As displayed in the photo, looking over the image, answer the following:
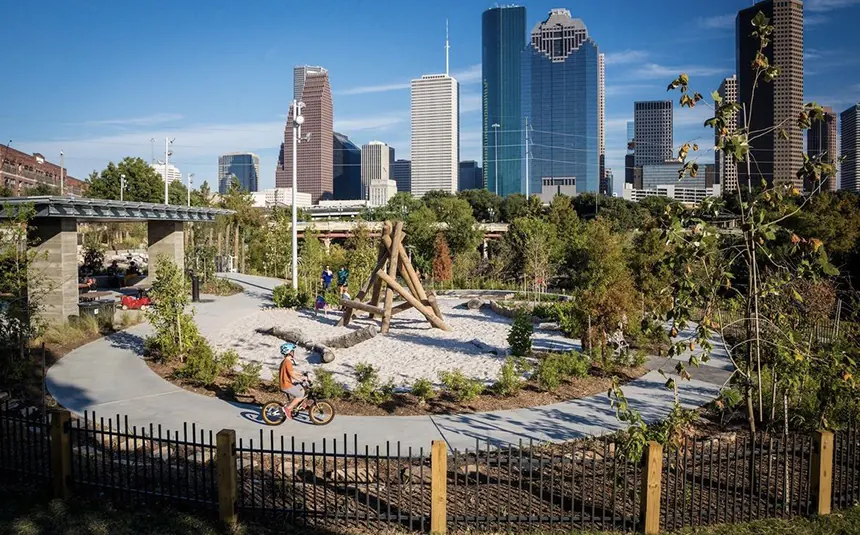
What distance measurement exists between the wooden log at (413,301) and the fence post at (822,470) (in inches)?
464

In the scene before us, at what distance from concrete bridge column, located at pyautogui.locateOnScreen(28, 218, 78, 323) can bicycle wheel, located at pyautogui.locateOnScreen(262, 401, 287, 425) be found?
1092cm

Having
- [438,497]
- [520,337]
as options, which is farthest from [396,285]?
[438,497]

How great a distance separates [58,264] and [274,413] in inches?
456

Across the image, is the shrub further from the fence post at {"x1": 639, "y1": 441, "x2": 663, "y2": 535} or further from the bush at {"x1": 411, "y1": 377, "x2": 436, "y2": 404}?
the fence post at {"x1": 639, "y1": 441, "x2": 663, "y2": 535}

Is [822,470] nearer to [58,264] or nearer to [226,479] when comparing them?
[226,479]

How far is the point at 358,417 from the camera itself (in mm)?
10398

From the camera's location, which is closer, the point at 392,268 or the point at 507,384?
the point at 507,384

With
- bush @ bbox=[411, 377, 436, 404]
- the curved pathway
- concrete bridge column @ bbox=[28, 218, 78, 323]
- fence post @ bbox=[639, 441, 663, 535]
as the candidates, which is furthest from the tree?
fence post @ bbox=[639, 441, 663, 535]

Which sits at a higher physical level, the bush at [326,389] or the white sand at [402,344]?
the bush at [326,389]

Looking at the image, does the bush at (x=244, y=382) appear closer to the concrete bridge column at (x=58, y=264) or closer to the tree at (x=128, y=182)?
the concrete bridge column at (x=58, y=264)

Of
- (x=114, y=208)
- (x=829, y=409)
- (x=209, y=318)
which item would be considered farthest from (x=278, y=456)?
(x=114, y=208)

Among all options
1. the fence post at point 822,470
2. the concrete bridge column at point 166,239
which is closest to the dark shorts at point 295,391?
the fence post at point 822,470

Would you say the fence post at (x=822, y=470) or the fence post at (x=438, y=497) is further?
the fence post at (x=822, y=470)

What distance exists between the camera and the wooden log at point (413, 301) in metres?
17.9
